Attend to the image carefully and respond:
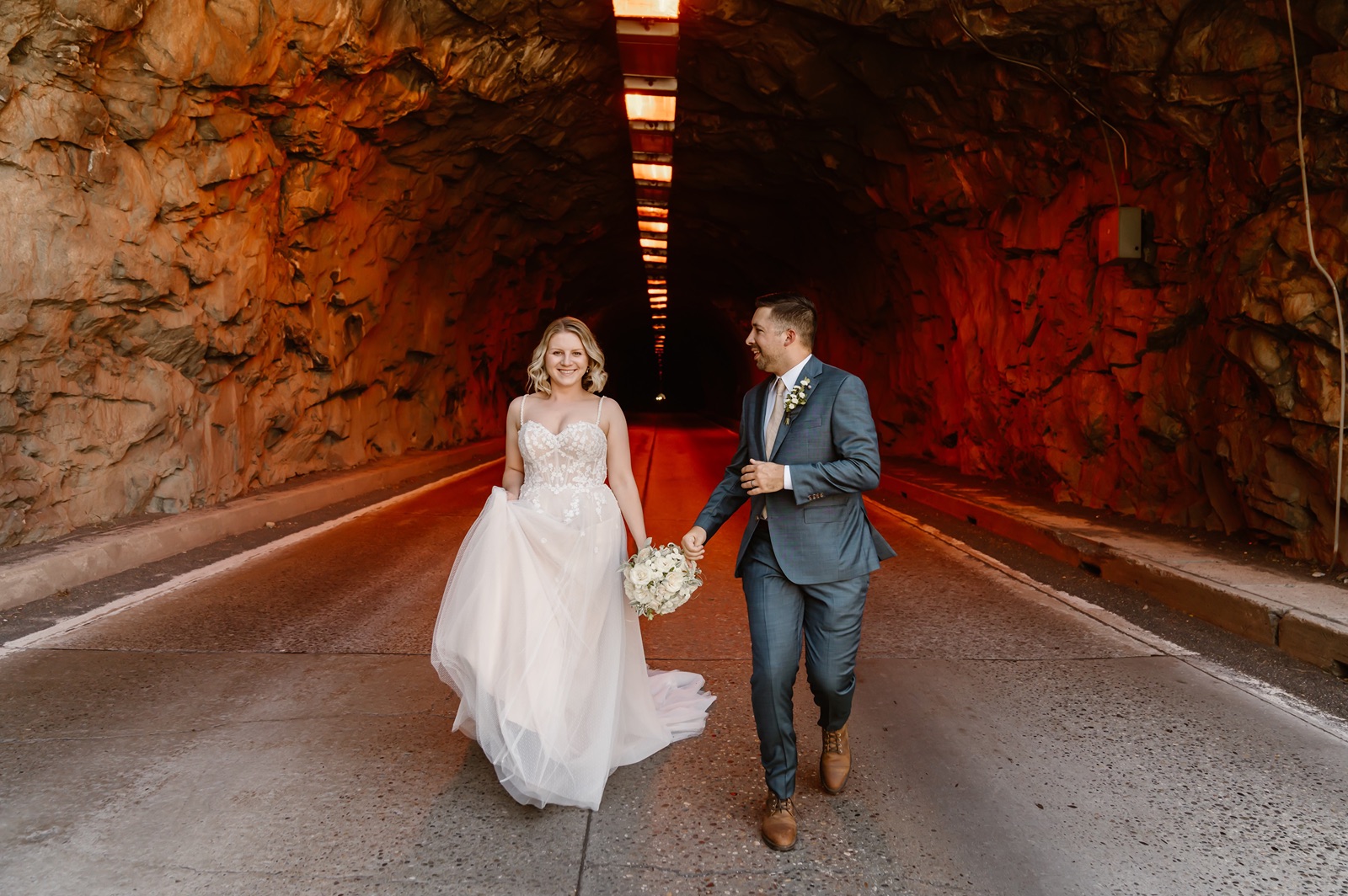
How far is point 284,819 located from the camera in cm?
348

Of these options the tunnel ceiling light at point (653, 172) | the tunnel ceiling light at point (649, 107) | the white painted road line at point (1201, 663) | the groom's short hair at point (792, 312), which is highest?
the tunnel ceiling light at point (649, 107)

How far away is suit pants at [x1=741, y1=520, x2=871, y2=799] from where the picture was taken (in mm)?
3449

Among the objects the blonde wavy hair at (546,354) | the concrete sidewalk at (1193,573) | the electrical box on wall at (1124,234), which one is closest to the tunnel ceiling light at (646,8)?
the electrical box on wall at (1124,234)

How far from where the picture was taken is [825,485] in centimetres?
352

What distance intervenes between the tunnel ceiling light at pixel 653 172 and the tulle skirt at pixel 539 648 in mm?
15116

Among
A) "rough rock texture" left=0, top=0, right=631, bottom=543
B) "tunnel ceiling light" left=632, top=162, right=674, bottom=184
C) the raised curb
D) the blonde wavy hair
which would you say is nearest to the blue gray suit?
the blonde wavy hair

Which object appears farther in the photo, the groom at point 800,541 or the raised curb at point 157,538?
the raised curb at point 157,538

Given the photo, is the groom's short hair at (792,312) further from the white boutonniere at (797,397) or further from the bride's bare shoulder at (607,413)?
the bride's bare shoulder at (607,413)

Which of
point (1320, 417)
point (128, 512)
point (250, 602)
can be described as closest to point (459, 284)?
point (128, 512)

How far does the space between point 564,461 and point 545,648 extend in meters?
0.98

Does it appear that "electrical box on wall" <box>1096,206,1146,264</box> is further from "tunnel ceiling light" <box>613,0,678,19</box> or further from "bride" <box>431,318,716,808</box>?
"bride" <box>431,318,716,808</box>

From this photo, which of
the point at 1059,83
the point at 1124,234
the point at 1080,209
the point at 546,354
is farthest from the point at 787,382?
the point at 1080,209

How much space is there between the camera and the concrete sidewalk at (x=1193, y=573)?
5.68 m

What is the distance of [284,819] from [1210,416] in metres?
8.81
